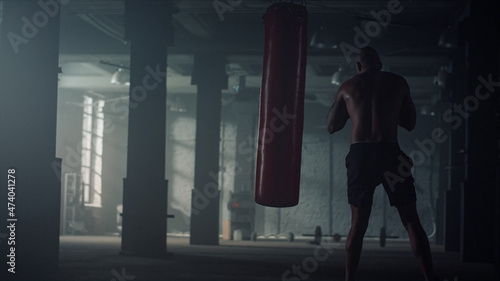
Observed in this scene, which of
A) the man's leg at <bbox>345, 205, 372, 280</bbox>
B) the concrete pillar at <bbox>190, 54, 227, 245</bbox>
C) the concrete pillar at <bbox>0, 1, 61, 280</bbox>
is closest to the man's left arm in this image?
the man's leg at <bbox>345, 205, 372, 280</bbox>

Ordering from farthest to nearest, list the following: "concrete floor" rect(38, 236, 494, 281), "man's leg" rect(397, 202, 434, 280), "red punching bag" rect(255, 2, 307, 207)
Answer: "concrete floor" rect(38, 236, 494, 281) < "red punching bag" rect(255, 2, 307, 207) < "man's leg" rect(397, 202, 434, 280)

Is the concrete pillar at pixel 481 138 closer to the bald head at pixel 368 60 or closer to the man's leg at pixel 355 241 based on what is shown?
the bald head at pixel 368 60

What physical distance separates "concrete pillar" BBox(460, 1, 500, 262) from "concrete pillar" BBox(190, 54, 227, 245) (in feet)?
16.9

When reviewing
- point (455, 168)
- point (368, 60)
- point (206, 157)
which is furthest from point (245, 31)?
point (368, 60)

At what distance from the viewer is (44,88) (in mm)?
5340

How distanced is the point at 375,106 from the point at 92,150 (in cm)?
1475

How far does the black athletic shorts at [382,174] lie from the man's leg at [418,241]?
68 millimetres

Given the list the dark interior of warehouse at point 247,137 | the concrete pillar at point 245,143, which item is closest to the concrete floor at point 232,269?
the dark interior of warehouse at point 247,137

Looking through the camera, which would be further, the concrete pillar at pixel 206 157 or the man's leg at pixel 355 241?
the concrete pillar at pixel 206 157

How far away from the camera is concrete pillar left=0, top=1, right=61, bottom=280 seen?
507 cm

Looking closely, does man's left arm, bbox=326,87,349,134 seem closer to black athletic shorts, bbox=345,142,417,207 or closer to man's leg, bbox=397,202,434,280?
black athletic shorts, bbox=345,142,417,207

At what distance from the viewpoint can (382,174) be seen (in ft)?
13.5

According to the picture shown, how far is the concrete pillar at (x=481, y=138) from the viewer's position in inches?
317

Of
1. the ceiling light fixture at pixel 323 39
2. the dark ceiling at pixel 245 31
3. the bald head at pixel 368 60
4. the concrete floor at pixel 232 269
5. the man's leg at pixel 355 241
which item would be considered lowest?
the concrete floor at pixel 232 269
